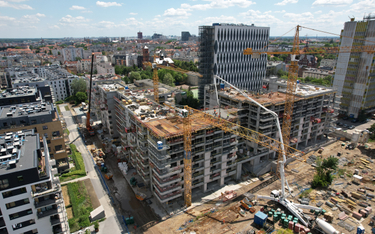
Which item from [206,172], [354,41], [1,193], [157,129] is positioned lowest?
[206,172]

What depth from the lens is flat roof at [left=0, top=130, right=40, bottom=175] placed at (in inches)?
1655

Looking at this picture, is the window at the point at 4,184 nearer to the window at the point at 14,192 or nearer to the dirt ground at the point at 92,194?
the window at the point at 14,192

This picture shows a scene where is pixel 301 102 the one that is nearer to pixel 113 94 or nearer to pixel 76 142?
pixel 113 94

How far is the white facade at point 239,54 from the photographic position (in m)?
120

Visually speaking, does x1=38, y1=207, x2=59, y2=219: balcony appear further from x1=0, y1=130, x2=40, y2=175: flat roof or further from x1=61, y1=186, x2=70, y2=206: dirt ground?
x1=61, y1=186, x2=70, y2=206: dirt ground

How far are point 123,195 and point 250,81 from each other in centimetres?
10148

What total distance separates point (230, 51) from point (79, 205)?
101169mm

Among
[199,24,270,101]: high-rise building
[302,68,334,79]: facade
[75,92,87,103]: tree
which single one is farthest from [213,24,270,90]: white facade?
[75,92,87,103]: tree

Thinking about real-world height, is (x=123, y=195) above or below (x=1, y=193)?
below

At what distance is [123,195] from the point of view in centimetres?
6775

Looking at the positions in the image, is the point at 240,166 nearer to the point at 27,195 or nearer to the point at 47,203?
the point at 47,203

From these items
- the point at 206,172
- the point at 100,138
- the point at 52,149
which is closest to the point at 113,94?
the point at 100,138

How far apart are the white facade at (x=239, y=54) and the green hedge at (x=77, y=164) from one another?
77.3 meters

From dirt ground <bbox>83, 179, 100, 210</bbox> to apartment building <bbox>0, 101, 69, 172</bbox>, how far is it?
10.3 meters
